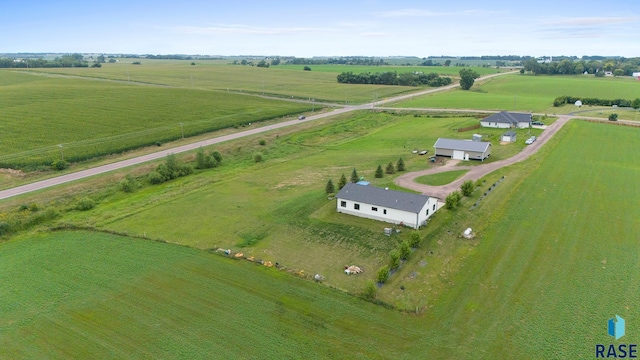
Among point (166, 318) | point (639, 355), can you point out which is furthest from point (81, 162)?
point (639, 355)

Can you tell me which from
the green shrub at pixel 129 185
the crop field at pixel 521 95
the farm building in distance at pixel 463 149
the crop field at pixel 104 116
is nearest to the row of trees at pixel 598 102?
the crop field at pixel 521 95

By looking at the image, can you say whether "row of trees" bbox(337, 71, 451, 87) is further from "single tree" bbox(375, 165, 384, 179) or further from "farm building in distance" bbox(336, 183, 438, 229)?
"farm building in distance" bbox(336, 183, 438, 229)

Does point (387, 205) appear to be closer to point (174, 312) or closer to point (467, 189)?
point (467, 189)

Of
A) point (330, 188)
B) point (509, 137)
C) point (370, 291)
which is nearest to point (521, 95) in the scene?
point (509, 137)

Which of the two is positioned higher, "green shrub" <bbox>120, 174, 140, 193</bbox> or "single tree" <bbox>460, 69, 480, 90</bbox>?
"single tree" <bbox>460, 69, 480, 90</bbox>

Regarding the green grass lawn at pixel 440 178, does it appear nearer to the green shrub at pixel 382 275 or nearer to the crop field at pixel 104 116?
the green shrub at pixel 382 275

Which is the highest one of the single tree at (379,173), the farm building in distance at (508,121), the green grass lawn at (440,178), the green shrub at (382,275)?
the farm building in distance at (508,121)

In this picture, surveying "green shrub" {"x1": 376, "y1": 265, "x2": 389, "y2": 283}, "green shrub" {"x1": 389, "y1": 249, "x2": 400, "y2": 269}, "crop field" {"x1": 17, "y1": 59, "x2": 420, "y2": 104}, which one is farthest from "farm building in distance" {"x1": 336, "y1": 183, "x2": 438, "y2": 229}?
"crop field" {"x1": 17, "y1": 59, "x2": 420, "y2": 104}

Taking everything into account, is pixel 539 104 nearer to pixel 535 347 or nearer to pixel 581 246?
pixel 581 246
